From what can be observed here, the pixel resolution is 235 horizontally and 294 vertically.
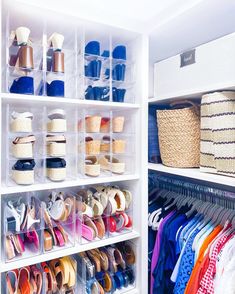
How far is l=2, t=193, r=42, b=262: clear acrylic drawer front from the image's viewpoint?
1.01 m

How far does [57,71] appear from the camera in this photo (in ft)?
3.63

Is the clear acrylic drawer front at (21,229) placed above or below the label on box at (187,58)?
below

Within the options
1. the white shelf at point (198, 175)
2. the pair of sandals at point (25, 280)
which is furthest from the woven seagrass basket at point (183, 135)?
the pair of sandals at point (25, 280)

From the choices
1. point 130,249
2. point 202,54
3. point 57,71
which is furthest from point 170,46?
point 130,249

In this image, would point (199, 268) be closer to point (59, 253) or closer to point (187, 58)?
point (59, 253)

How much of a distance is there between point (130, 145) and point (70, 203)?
1.33 feet

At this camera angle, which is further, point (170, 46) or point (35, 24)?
point (170, 46)

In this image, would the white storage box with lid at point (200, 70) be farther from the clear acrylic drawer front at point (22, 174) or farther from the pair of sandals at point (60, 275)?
the pair of sandals at point (60, 275)

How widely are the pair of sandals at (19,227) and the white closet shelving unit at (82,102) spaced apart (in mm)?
37

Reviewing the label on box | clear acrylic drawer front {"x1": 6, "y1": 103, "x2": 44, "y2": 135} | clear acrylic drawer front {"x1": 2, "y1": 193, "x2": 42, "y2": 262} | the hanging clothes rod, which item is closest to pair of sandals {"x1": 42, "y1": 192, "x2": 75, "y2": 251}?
clear acrylic drawer front {"x1": 2, "y1": 193, "x2": 42, "y2": 262}

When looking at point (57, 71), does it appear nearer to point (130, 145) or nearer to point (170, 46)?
point (130, 145)

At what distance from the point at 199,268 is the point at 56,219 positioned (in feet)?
2.01

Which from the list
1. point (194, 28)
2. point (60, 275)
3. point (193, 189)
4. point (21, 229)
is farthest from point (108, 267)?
point (194, 28)

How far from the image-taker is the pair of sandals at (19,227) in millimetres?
1010
